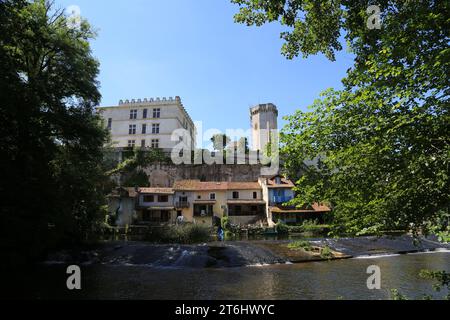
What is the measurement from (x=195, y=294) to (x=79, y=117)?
1522cm

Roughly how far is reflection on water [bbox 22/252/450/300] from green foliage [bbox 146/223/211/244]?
10.7 meters

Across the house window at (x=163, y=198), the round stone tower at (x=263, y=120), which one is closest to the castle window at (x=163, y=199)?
the house window at (x=163, y=198)

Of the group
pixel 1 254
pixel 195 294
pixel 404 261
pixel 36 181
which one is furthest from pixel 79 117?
pixel 404 261

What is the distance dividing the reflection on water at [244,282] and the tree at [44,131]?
323 centimetres

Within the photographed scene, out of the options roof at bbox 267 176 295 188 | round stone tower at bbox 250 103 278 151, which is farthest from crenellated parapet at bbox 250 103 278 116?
roof at bbox 267 176 295 188

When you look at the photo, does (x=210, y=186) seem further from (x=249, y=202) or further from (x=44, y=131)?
(x=44, y=131)

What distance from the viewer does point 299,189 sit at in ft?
25.1

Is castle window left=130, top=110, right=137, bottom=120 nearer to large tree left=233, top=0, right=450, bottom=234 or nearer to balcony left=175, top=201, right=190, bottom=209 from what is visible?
balcony left=175, top=201, right=190, bottom=209

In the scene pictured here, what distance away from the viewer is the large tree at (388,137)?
5.47 m

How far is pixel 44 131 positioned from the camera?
18.2m

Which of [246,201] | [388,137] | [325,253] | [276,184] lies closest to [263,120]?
[276,184]

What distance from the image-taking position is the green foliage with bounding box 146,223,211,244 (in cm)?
3300

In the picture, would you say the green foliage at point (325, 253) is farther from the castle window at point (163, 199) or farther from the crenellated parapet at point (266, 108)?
the crenellated parapet at point (266, 108)
